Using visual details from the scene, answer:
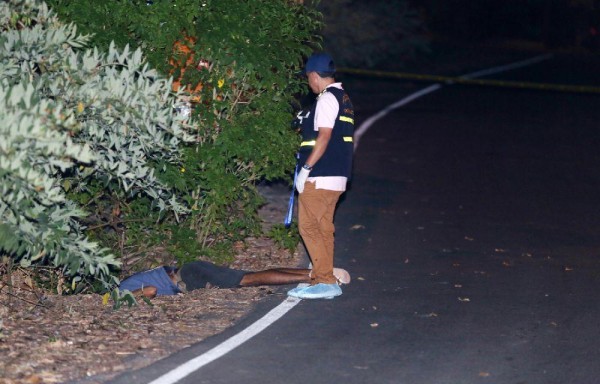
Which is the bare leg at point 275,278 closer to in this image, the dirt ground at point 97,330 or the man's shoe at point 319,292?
the dirt ground at point 97,330

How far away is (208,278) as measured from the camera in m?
10.5

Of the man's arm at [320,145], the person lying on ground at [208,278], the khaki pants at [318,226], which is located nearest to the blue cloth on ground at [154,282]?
the person lying on ground at [208,278]

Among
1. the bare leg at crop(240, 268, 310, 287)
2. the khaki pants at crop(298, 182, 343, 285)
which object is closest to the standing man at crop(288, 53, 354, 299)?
the khaki pants at crop(298, 182, 343, 285)

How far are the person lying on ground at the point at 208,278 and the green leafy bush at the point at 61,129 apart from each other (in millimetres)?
644

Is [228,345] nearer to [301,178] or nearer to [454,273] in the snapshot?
[301,178]

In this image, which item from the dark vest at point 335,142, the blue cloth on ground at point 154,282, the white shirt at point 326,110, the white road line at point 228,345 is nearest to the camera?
the white road line at point 228,345

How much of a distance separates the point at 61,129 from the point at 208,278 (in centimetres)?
297

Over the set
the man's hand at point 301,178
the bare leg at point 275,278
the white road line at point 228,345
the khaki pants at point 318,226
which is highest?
the man's hand at point 301,178

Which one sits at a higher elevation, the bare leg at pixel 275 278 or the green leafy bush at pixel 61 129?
the green leafy bush at pixel 61 129

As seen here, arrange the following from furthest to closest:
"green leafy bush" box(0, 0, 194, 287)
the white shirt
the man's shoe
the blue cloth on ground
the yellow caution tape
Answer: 1. the yellow caution tape
2. the blue cloth on ground
3. the man's shoe
4. the white shirt
5. "green leafy bush" box(0, 0, 194, 287)

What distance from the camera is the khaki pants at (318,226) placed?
1006cm

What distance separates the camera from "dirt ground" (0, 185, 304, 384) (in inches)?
311

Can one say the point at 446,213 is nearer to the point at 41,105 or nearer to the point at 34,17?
the point at 34,17

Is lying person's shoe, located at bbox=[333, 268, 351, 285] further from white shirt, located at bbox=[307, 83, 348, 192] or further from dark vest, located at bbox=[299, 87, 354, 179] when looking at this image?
white shirt, located at bbox=[307, 83, 348, 192]
